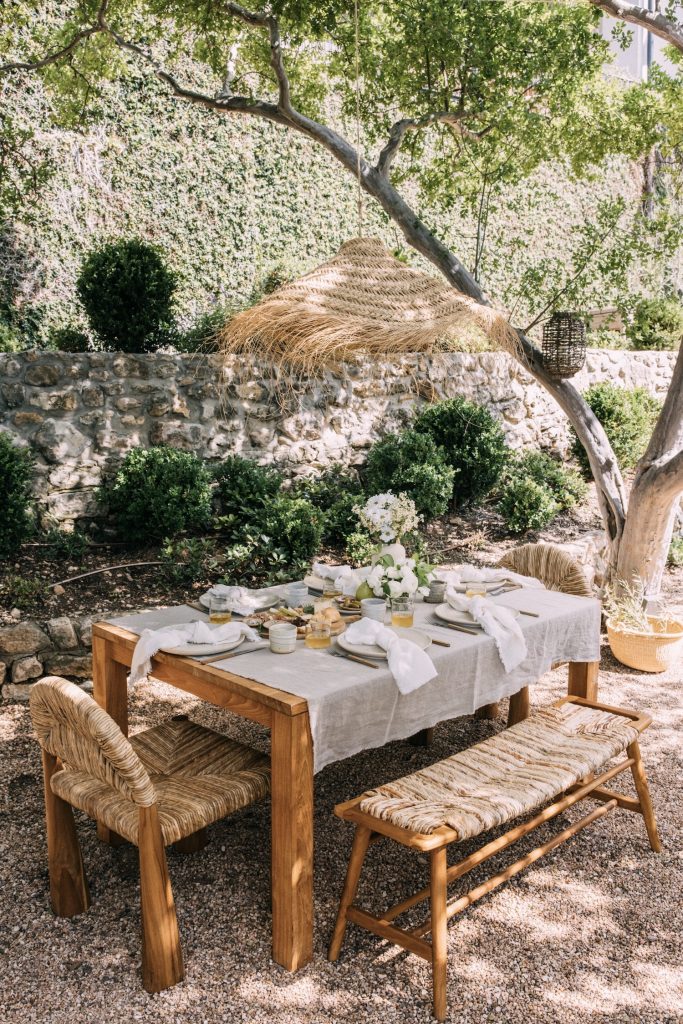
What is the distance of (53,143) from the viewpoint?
7.80 meters

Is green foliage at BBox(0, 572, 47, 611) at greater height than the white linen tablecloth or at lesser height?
lesser

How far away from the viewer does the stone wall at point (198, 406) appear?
529cm

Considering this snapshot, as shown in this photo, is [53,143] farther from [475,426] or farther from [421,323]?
[421,323]

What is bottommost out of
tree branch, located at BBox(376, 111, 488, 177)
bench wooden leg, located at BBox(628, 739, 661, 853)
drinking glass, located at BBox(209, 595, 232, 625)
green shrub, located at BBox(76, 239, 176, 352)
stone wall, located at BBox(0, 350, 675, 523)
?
bench wooden leg, located at BBox(628, 739, 661, 853)

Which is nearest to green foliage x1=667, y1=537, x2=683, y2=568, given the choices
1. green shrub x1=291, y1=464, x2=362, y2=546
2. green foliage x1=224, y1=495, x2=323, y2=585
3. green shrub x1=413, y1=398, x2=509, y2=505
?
green shrub x1=413, y1=398, x2=509, y2=505

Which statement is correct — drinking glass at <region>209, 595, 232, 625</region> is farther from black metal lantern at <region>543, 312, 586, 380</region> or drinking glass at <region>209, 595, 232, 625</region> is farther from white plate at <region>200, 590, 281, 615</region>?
black metal lantern at <region>543, 312, 586, 380</region>

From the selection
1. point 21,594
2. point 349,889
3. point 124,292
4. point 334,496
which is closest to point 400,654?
point 349,889

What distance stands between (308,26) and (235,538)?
12.0ft

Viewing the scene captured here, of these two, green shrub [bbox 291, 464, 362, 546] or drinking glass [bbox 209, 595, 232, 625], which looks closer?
drinking glass [bbox 209, 595, 232, 625]

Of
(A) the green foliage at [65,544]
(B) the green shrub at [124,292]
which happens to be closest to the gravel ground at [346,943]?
(A) the green foliage at [65,544]

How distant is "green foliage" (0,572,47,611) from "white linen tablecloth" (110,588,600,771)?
1781mm

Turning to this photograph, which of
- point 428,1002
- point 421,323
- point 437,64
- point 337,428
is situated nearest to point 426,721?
point 428,1002

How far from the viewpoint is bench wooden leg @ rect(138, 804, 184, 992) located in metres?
2.21

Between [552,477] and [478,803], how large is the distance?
545cm
